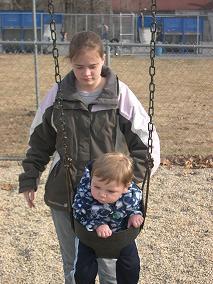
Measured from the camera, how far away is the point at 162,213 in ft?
15.3

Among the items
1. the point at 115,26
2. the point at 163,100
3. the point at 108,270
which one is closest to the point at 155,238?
the point at 108,270

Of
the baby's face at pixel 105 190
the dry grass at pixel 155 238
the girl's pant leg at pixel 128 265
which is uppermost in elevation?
the baby's face at pixel 105 190

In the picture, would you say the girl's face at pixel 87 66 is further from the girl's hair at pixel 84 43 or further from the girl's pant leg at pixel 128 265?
the girl's pant leg at pixel 128 265

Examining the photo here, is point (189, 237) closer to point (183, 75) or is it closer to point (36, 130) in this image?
point (36, 130)

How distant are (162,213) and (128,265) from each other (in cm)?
235

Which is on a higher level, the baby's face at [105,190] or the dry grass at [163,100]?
the baby's face at [105,190]

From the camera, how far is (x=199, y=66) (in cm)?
1789

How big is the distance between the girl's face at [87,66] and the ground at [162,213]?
1.99 ft

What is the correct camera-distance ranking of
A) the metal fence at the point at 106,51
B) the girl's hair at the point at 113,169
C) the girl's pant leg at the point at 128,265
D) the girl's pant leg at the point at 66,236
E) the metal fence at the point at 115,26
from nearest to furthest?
the girl's hair at the point at 113,169 → the girl's pant leg at the point at 128,265 → the girl's pant leg at the point at 66,236 → the metal fence at the point at 106,51 → the metal fence at the point at 115,26

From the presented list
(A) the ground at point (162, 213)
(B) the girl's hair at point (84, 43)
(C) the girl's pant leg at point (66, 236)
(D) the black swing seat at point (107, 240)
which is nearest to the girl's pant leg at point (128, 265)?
(D) the black swing seat at point (107, 240)

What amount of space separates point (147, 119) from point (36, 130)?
0.55 m

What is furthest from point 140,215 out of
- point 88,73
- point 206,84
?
point 206,84

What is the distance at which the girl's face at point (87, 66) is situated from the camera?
2.28m

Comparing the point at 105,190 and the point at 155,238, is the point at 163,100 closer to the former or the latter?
the point at 155,238
